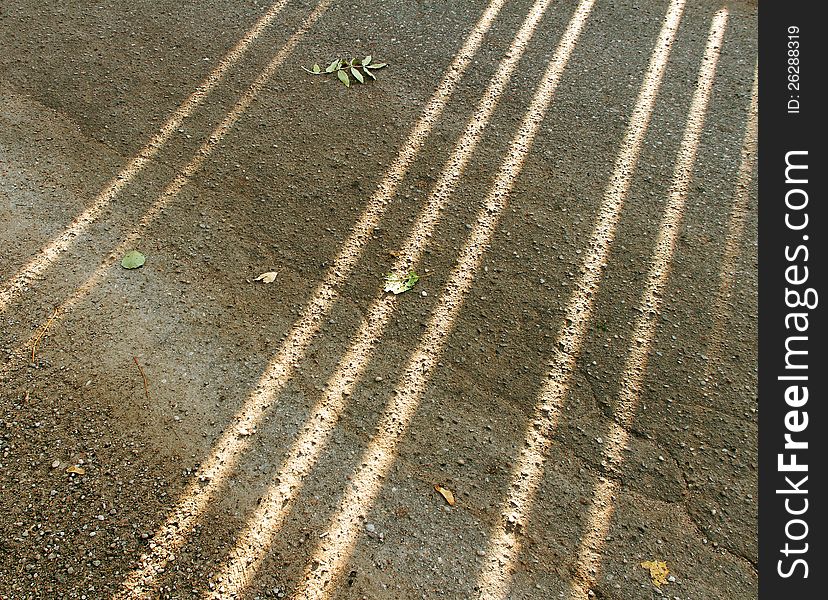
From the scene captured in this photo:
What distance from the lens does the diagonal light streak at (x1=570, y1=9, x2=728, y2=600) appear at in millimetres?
2371

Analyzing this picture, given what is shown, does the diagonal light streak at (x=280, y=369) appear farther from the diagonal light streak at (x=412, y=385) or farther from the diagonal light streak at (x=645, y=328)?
the diagonal light streak at (x=645, y=328)

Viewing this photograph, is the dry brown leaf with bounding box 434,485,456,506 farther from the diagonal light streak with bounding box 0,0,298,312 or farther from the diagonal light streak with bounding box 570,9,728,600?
the diagonal light streak with bounding box 0,0,298,312

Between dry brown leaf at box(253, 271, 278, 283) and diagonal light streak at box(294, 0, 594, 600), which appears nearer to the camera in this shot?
diagonal light streak at box(294, 0, 594, 600)

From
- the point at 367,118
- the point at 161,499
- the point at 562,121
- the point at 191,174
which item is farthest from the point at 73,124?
the point at 562,121

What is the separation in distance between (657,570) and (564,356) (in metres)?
0.82

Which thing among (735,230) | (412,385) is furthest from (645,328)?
(412,385)

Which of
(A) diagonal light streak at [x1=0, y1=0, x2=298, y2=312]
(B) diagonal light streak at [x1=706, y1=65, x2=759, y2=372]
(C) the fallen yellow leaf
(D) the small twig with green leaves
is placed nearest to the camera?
(C) the fallen yellow leaf

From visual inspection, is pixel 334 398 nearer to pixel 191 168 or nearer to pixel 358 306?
pixel 358 306

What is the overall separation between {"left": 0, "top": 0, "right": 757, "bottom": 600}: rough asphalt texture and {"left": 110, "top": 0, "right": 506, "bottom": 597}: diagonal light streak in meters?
0.04

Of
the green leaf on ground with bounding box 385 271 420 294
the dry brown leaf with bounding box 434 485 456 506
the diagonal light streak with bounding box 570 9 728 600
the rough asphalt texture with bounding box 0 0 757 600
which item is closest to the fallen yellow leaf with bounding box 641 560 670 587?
the rough asphalt texture with bounding box 0 0 757 600

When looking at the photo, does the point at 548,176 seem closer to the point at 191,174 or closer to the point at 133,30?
the point at 191,174

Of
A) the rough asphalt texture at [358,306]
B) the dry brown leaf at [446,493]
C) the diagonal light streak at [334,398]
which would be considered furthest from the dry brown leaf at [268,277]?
the dry brown leaf at [446,493]

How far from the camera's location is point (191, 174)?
11.4 feet

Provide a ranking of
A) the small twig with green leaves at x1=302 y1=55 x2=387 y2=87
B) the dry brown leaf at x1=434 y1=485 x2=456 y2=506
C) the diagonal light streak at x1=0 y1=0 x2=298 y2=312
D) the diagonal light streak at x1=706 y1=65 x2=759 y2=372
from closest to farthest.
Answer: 1. the dry brown leaf at x1=434 y1=485 x2=456 y2=506
2. the diagonal light streak at x1=706 y1=65 x2=759 y2=372
3. the diagonal light streak at x1=0 y1=0 x2=298 y2=312
4. the small twig with green leaves at x1=302 y1=55 x2=387 y2=87
